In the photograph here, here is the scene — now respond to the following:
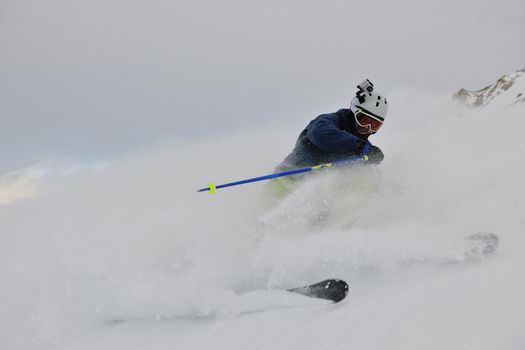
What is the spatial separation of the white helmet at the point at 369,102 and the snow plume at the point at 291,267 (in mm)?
876

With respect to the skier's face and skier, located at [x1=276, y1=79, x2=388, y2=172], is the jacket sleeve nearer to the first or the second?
skier, located at [x1=276, y1=79, x2=388, y2=172]

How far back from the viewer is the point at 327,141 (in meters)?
5.36

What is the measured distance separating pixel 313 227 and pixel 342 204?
489 mm

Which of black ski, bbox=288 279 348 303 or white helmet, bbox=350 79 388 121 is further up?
white helmet, bbox=350 79 388 121

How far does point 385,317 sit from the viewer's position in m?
2.98

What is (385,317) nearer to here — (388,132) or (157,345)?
(157,345)

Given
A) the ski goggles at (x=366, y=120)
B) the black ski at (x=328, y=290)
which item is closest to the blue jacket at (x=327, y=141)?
the ski goggles at (x=366, y=120)

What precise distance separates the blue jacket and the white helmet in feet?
0.69

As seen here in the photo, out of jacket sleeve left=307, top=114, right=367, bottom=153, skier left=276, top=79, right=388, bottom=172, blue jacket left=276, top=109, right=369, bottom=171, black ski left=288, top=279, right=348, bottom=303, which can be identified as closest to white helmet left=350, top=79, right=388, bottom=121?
skier left=276, top=79, right=388, bottom=172

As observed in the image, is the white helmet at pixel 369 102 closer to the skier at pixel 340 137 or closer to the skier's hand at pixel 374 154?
the skier at pixel 340 137

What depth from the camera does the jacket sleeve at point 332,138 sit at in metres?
5.29

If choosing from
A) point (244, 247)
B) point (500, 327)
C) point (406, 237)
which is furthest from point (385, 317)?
point (244, 247)

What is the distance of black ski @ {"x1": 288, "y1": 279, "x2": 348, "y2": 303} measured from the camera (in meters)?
3.83

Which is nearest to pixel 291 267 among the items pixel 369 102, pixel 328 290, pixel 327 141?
pixel 328 290
